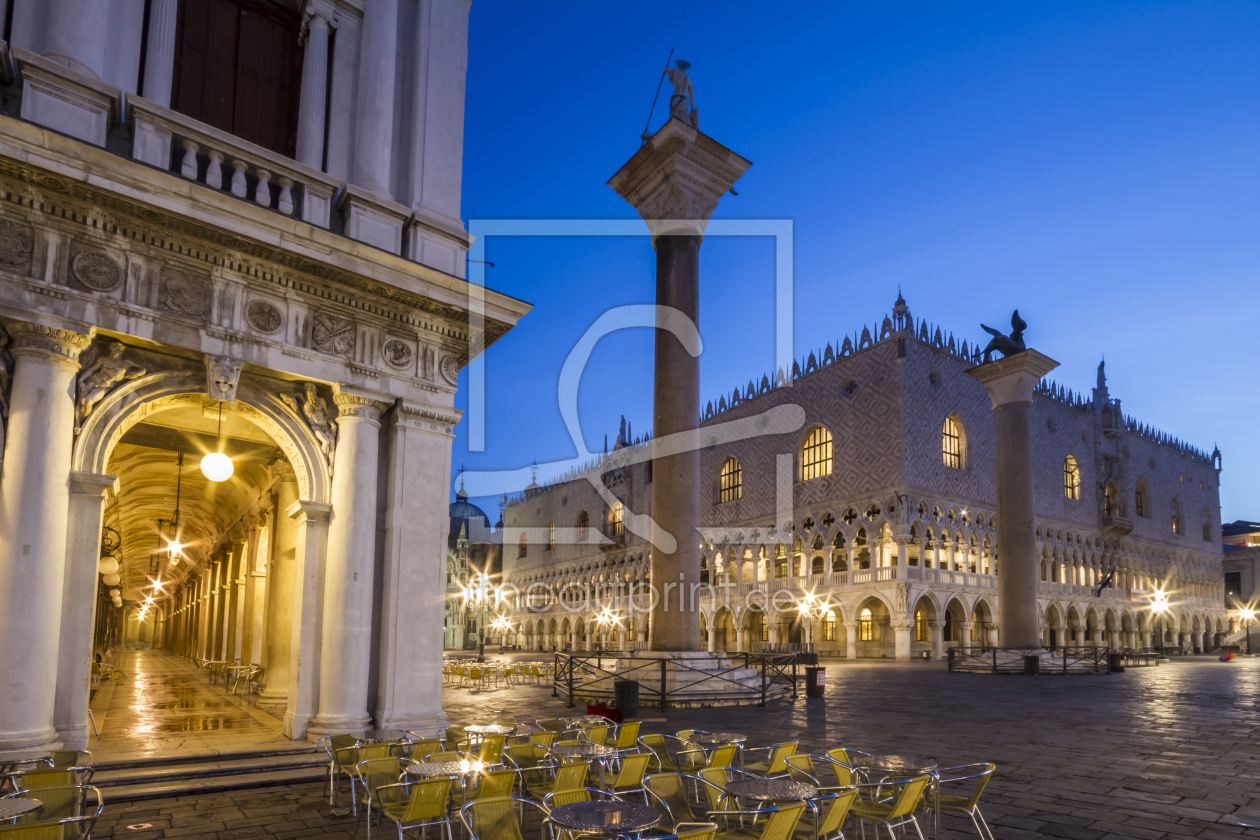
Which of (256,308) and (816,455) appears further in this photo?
(816,455)

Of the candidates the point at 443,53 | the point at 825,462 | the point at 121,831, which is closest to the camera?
the point at 121,831

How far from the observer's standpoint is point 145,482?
739 inches

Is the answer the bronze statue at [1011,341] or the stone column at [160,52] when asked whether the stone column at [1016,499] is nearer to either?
the bronze statue at [1011,341]

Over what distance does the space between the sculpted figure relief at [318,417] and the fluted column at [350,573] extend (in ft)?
0.39

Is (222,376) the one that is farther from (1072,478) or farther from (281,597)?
(1072,478)

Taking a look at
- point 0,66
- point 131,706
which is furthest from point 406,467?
point 131,706

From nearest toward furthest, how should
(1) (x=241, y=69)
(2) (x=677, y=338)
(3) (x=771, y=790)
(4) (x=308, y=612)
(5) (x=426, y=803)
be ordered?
(3) (x=771, y=790), (5) (x=426, y=803), (4) (x=308, y=612), (1) (x=241, y=69), (2) (x=677, y=338)

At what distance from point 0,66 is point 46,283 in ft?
7.26

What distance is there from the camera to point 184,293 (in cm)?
859

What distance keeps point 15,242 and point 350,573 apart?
459 cm

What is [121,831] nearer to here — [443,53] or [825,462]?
[443,53]

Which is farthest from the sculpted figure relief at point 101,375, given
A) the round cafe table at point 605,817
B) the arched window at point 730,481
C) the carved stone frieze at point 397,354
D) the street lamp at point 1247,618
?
the street lamp at point 1247,618

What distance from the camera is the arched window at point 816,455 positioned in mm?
42531

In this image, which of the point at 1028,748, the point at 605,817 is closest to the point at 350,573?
the point at 605,817
